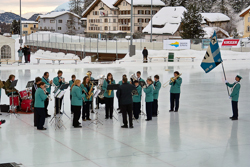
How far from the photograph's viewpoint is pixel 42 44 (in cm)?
6075

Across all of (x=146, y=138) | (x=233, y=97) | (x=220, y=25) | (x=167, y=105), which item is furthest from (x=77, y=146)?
(x=220, y=25)

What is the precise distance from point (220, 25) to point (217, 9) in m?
19.2

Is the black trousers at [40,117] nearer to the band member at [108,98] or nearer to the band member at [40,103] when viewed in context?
the band member at [40,103]

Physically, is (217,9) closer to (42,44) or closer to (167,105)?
(42,44)

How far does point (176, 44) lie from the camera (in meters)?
45.7

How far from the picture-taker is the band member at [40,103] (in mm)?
11738

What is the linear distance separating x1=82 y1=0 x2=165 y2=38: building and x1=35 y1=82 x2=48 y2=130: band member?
80098mm

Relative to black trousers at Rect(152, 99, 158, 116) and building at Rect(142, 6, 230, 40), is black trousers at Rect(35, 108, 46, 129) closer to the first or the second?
black trousers at Rect(152, 99, 158, 116)

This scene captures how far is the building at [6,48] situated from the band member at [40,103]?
93.5 ft

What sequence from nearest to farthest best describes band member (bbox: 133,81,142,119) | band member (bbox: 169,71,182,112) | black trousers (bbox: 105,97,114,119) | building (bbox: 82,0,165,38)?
band member (bbox: 133,81,142,119) < black trousers (bbox: 105,97,114,119) < band member (bbox: 169,71,182,112) < building (bbox: 82,0,165,38)

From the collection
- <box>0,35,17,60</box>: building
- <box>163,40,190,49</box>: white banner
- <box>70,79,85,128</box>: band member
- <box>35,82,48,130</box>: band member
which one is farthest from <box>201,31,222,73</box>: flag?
<box>163,40,190,49</box>: white banner

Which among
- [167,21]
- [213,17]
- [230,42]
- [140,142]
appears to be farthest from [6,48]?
[213,17]

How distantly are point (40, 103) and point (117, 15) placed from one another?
8696cm

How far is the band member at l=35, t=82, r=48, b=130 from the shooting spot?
11738 millimetres
